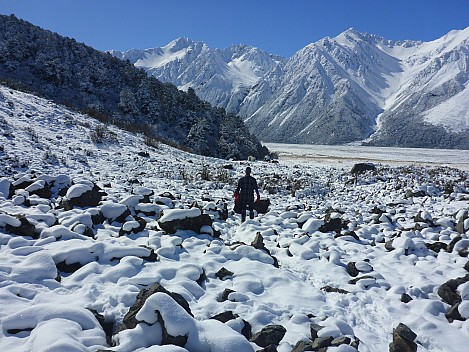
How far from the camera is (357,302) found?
17.2 feet

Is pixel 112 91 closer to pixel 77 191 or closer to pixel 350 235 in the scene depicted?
pixel 77 191

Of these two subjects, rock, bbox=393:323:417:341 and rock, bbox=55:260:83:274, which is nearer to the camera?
rock, bbox=393:323:417:341

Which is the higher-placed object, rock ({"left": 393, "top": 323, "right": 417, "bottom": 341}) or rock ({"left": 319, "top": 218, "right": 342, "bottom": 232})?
rock ({"left": 319, "top": 218, "right": 342, "bottom": 232})

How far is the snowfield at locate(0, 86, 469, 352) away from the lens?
3674 mm

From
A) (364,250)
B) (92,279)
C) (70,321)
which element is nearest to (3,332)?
(70,321)

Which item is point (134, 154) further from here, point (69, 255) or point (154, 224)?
point (69, 255)

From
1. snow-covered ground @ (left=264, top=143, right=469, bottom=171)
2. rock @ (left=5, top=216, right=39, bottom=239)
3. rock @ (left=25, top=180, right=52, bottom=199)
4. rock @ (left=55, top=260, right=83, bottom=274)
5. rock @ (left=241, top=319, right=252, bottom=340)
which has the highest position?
snow-covered ground @ (left=264, top=143, right=469, bottom=171)

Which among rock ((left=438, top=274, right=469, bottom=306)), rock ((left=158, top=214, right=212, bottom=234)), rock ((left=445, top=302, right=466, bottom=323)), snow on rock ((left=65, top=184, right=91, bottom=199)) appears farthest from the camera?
snow on rock ((left=65, top=184, right=91, bottom=199))

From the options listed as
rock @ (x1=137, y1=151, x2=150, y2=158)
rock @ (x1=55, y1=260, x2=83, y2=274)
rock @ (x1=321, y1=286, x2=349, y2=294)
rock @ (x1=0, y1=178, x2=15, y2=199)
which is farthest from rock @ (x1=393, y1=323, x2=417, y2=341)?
rock @ (x1=137, y1=151, x2=150, y2=158)

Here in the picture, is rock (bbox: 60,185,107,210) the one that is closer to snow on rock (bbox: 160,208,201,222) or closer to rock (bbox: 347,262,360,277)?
snow on rock (bbox: 160,208,201,222)

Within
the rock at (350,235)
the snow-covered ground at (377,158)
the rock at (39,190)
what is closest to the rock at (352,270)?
the rock at (350,235)

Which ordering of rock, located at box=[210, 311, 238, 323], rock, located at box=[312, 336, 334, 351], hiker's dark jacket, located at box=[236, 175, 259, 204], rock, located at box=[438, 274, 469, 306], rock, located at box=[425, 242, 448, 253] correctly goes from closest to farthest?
rock, located at box=[312, 336, 334, 351]
rock, located at box=[210, 311, 238, 323]
rock, located at box=[438, 274, 469, 306]
rock, located at box=[425, 242, 448, 253]
hiker's dark jacket, located at box=[236, 175, 259, 204]

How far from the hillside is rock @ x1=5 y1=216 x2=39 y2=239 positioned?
82.0ft

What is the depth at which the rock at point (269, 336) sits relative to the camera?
395 centimetres
